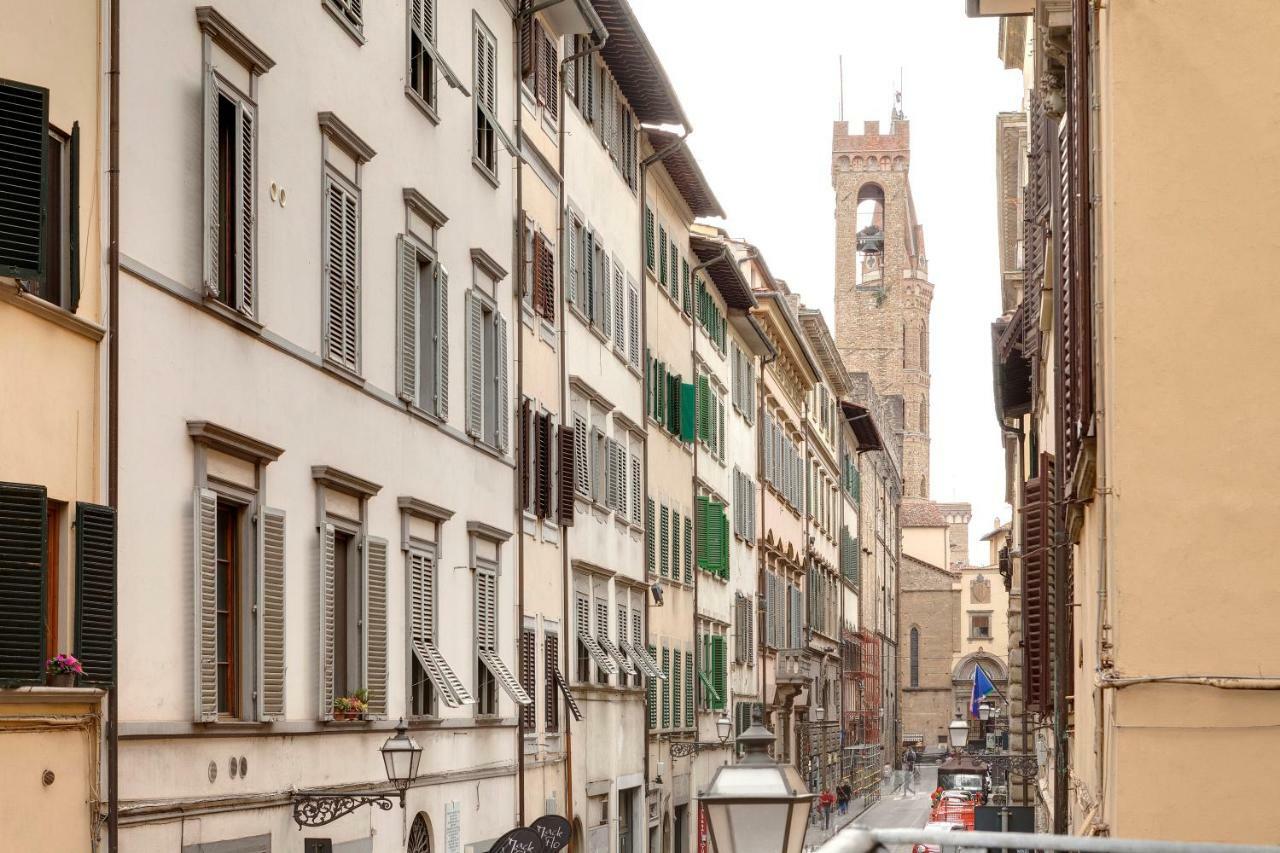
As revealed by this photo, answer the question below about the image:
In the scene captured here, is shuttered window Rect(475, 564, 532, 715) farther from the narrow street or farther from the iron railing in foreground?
the narrow street

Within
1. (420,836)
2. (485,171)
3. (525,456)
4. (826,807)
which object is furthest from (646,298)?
(826,807)

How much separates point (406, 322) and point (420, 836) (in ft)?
16.0

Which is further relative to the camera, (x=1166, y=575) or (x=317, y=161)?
(x=317, y=161)

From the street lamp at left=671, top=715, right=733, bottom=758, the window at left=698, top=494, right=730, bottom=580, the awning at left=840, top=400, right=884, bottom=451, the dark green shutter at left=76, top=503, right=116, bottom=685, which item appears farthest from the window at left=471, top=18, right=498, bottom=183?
the awning at left=840, top=400, right=884, bottom=451

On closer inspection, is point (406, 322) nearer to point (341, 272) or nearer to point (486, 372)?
point (341, 272)

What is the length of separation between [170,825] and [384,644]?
5.39 metres

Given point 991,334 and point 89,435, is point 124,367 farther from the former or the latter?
point 991,334

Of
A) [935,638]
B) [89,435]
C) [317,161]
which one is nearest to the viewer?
[89,435]

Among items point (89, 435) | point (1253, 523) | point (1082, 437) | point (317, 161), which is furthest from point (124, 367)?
point (1253, 523)

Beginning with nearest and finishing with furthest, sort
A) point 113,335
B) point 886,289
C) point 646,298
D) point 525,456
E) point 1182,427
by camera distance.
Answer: point 1182,427
point 113,335
point 525,456
point 646,298
point 886,289

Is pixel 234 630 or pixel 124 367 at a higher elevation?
pixel 124 367

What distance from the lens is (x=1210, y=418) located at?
11641mm

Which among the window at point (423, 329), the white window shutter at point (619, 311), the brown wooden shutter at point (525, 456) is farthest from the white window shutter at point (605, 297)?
the window at point (423, 329)

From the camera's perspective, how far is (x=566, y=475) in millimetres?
27891
